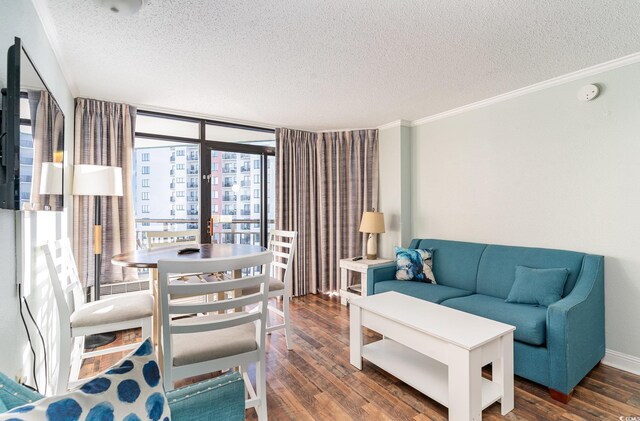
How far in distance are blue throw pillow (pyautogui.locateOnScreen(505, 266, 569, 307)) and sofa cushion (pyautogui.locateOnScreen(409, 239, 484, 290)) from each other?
54 cm

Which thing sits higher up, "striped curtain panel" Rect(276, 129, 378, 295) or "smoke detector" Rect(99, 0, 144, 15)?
"smoke detector" Rect(99, 0, 144, 15)

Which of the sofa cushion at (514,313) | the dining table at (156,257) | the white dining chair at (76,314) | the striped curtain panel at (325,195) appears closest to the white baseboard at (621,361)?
the sofa cushion at (514,313)

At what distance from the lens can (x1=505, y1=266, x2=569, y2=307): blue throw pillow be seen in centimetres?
234

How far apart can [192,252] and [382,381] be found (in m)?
1.77

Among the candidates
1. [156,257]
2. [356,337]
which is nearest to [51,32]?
[156,257]

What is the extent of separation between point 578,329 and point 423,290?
115cm

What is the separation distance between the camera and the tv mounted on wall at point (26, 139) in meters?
1.22

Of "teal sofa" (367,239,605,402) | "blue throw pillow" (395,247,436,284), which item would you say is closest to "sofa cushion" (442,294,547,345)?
"teal sofa" (367,239,605,402)

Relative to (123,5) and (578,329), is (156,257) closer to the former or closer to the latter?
(123,5)

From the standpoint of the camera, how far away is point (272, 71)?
254 centimetres

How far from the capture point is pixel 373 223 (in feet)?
12.8

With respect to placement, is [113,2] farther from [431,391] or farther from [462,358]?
[431,391]

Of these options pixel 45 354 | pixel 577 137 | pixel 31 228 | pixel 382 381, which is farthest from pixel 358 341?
pixel 577 137

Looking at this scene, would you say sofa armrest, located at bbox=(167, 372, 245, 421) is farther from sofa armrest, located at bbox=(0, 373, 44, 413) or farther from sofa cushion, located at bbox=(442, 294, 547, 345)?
sofa cushion, located at bbox=(442, 294, 547, 345)
